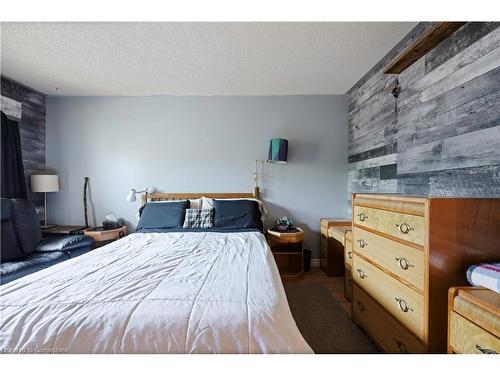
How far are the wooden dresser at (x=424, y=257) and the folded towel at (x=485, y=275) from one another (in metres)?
0.05

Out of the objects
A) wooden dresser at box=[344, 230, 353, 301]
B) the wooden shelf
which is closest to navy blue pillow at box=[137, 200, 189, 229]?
A: wooden dresser at box=[344, 230, 353, 301]

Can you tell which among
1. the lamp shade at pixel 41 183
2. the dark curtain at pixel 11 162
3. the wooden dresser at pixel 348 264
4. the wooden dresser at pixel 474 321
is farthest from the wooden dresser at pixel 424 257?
the dark curtain at pixel 11 162

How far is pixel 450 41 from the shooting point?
141cm

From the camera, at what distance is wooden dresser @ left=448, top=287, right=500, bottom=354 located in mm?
707

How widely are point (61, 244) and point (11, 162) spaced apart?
1.33 metres

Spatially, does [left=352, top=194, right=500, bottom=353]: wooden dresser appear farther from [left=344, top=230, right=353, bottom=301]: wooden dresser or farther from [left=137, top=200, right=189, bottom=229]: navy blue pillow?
[left=137, top=200, right=189, bottom=229]: navy blue pillow

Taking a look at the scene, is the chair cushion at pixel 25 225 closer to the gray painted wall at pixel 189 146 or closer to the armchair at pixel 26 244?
the armchair at pixel 26 244

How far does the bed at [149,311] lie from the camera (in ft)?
2.48

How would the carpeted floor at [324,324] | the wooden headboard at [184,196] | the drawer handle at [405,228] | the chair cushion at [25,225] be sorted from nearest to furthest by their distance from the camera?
the drawer handle at [405,228]
the carpeted floor at [324,324]
the chair cushion at [25,225]
the wooden headboard at [184,196]

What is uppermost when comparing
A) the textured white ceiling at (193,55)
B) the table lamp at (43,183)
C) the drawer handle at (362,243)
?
the textured white ceiling at (193,55)

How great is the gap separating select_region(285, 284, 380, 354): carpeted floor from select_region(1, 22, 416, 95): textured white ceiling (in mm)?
2373

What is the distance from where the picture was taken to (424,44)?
59.9 inches
